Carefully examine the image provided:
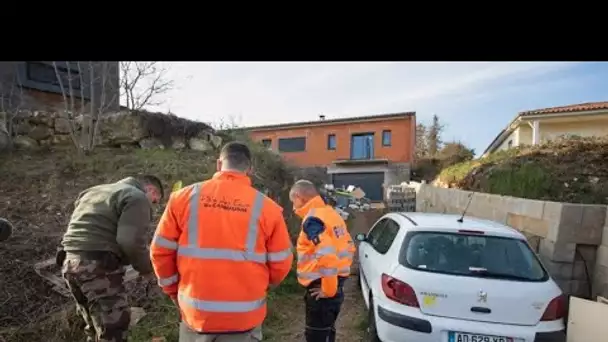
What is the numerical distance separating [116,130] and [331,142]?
21.4 meters

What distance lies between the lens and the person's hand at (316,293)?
3361 millimetres

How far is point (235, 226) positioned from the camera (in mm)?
2227

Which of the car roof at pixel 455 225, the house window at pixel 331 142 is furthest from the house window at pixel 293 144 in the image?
the car roof at pixel 455 225

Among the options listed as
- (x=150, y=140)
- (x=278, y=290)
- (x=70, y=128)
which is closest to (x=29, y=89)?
(x=70, y=128)

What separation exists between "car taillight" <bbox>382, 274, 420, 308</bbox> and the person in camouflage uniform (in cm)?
202

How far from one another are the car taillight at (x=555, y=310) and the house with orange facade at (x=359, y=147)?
73.1 ft

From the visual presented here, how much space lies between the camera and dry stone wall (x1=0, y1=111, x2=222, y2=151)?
8.35m

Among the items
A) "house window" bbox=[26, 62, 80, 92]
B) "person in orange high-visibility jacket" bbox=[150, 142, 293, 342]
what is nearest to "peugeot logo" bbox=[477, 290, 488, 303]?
"person in orange high-visibility jacket" bbox=[150, 142, 293, 342]

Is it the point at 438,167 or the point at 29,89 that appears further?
the point at 438,167

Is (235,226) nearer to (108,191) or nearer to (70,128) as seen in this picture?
(108,191)

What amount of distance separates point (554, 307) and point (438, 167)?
2251cm

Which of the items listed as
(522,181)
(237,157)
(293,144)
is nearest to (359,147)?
(293,144)

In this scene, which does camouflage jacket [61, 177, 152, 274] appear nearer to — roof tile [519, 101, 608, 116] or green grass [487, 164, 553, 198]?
green grass [487, 164, 553, 198]
